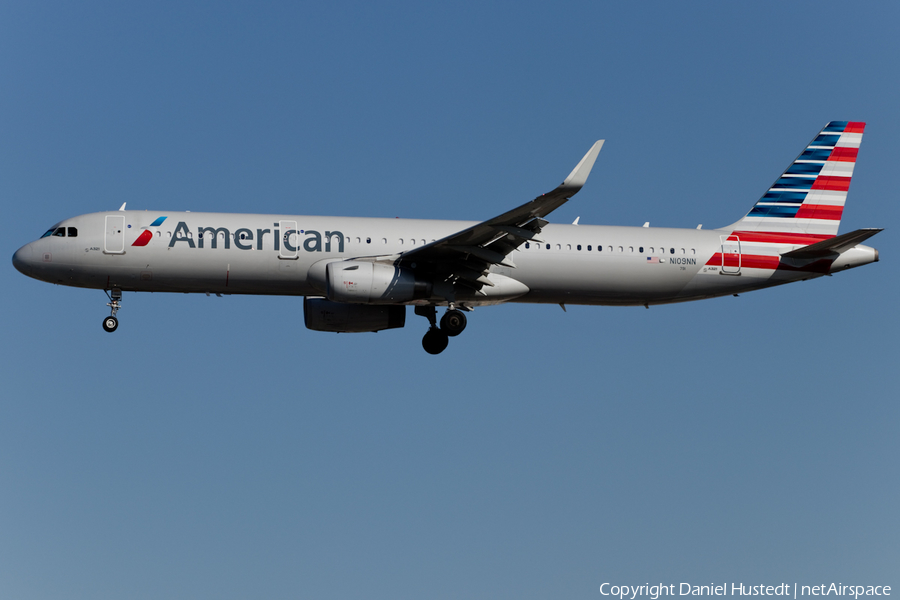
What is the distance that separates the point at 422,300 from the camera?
100 ft

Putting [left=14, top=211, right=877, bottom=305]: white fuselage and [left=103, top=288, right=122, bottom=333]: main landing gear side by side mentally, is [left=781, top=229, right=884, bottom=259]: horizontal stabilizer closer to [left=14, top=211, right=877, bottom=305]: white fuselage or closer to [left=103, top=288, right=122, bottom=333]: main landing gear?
[left=14, top=211, right=877, bottom=305]: white fuselage

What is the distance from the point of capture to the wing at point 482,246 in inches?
1067

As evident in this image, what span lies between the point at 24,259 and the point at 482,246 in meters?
13.9

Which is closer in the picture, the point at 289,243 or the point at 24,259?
the point at 289,243

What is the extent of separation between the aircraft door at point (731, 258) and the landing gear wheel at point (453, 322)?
872 cm

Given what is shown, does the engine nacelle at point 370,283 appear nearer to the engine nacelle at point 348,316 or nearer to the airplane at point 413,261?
the airplane at point 413,261

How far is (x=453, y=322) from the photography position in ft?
102

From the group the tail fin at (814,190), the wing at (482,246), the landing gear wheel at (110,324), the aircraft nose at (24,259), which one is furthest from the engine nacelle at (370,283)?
the tail fin at (814,190)

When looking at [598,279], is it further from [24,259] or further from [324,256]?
[24,259]

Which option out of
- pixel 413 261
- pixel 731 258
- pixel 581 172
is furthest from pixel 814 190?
pixel 413 261

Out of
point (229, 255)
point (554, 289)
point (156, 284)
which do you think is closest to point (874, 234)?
point (554, 289)

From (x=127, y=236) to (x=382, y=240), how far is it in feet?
25.0

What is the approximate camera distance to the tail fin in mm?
34438

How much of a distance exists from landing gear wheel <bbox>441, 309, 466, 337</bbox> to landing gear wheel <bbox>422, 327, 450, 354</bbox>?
1.35m
